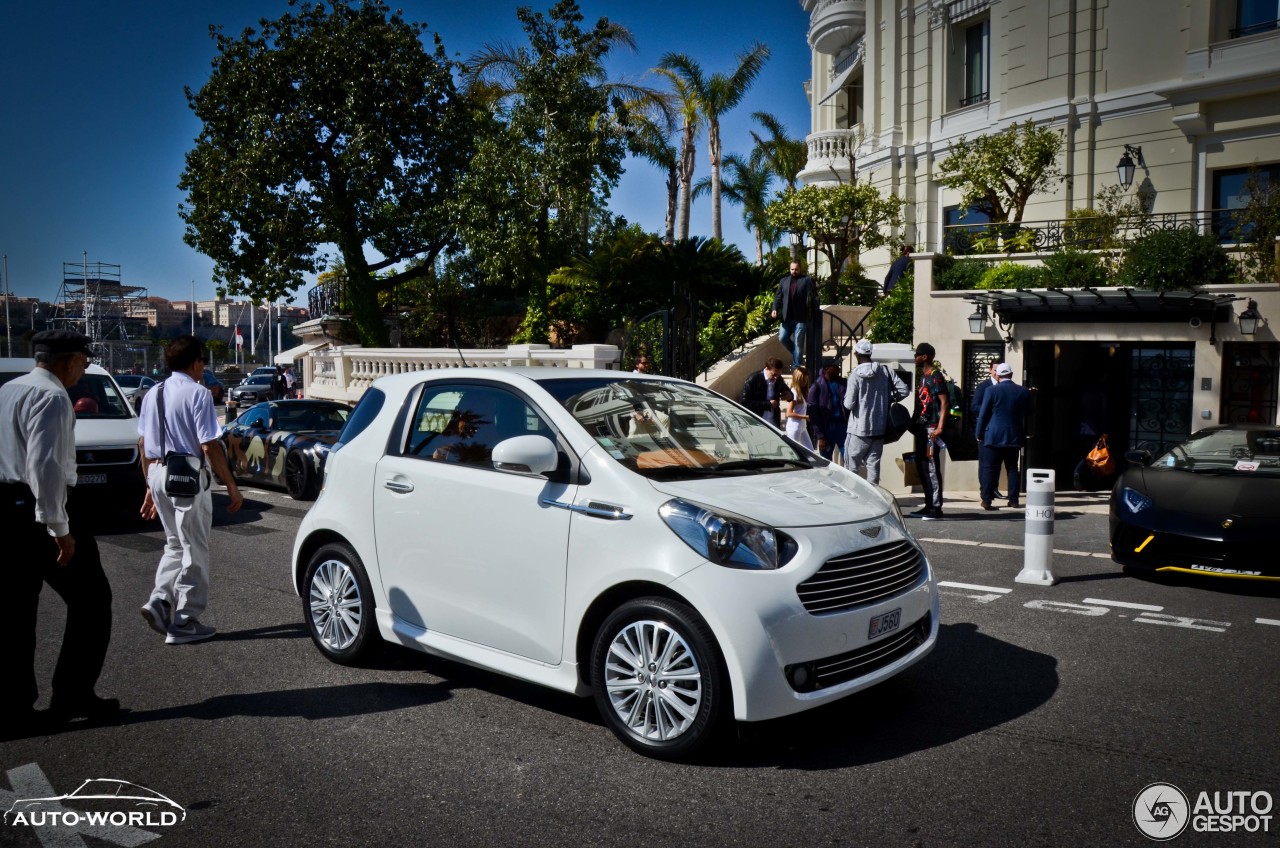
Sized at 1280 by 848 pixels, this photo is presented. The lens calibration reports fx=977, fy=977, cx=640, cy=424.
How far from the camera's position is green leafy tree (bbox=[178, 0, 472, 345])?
26375 mm

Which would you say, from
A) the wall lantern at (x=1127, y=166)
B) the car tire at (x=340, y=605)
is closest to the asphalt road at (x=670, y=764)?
the car tire at (x=340, y=605)

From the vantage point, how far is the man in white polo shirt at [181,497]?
6227 mm

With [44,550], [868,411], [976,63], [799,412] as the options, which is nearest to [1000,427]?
[868,411]

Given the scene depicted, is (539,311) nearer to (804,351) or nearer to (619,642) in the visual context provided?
(804,351)

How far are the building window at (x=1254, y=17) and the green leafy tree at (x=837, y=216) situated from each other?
7.48 metres

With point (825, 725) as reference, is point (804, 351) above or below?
above

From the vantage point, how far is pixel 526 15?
83.1ft

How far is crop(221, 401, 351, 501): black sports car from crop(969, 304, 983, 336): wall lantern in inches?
368

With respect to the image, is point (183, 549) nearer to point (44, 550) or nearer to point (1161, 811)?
point (44, 550)

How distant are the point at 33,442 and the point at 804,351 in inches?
492

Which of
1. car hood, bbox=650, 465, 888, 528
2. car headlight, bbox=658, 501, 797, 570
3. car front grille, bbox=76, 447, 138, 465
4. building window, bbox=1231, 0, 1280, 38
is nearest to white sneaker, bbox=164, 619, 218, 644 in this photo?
car hood, bbox=650, 465, 888, 528

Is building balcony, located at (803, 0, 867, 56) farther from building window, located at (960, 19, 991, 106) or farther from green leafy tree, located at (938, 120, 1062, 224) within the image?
green leafy tree, located at (938, 120, 1062, 224)

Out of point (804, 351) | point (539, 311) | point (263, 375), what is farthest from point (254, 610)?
point (263, 375)

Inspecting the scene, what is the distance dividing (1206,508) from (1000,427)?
400cm
